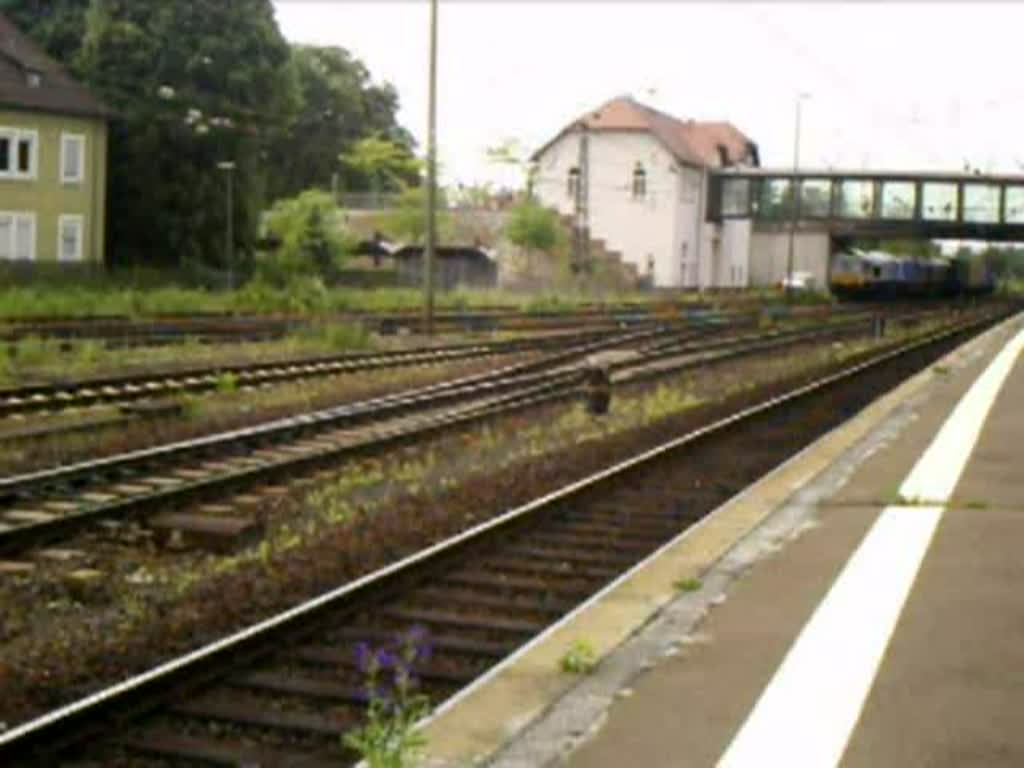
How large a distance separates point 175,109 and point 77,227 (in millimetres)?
5761

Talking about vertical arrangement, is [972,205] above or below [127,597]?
above

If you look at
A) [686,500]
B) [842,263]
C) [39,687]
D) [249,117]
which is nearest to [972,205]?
[842,263]

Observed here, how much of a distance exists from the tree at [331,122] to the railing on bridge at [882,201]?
20552 mm

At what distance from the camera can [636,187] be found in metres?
77.1

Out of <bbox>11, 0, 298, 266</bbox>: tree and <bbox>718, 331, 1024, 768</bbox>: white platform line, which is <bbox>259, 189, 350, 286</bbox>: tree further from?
<bbox>718, 331, 1024, 768</bbox>: white platform line

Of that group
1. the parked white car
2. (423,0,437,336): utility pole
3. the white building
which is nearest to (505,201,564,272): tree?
the white building

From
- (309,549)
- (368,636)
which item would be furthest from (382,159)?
(368,636)

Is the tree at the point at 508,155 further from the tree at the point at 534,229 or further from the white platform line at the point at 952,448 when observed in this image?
the white platform line at the point at 952,448

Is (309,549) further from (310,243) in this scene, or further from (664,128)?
(664,128)

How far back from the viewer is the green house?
48438 mm

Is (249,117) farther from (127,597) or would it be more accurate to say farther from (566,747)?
(566,747)

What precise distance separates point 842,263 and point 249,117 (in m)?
29.7

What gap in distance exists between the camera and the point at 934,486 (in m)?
13.2

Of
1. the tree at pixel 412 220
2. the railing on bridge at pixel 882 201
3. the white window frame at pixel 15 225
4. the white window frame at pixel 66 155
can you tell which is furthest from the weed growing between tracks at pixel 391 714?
the railing on bridge at pixel 882 201
